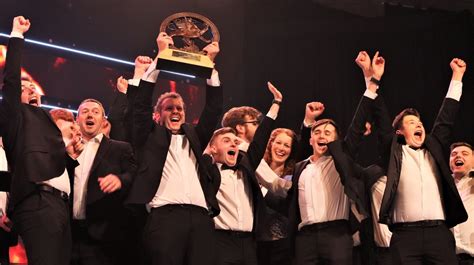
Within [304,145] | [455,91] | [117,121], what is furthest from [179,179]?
[455,91]

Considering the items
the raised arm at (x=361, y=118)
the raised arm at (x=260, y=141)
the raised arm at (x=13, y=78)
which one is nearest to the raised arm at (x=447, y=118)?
the raised arm at (x=361, y=118)

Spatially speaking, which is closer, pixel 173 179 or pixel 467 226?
pixel 173 179

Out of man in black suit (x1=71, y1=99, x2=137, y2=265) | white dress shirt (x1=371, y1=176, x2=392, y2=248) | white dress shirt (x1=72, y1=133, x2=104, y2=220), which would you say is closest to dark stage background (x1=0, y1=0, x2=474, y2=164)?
white dress shirt (x1=371, y1=176, x2=392, y2=248)

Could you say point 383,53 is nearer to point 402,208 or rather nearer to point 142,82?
point 402,208

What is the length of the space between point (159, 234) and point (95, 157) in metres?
0.76

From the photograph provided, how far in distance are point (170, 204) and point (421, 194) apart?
5.40 ft

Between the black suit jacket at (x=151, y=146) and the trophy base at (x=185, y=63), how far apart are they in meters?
0.14

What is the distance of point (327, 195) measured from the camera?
4.88 metres

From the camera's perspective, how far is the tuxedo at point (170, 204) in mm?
4270

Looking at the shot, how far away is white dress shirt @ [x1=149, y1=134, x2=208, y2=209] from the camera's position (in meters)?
4.39

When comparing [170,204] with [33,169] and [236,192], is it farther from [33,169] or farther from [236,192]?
[33,169]

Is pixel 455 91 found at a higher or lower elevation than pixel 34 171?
higher

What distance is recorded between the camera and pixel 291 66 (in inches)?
351

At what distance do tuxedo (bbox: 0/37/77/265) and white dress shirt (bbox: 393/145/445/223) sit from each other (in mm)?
2133
